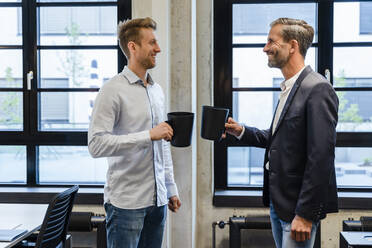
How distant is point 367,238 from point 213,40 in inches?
71.5

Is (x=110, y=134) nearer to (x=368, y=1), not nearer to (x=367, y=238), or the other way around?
(x=367, y=238)

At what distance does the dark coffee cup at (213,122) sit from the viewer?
1.95 meters

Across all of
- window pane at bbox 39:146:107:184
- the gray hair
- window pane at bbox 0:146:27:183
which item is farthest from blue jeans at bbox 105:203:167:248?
window pane at bbox 0:146:27:183

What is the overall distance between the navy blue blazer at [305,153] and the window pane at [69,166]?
1827mm

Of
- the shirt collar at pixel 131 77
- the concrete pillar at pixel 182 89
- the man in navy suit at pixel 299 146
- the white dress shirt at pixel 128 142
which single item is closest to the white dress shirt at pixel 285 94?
the man in navy suit at pixel 299 146

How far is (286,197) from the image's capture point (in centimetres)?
180

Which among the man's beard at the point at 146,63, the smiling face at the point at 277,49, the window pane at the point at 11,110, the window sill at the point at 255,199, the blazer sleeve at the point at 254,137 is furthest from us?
the window pane at the point at 11,110

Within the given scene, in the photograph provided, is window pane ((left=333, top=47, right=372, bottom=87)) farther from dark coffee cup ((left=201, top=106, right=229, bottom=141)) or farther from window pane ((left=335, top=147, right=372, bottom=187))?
dark coffee cup ((left=201, top=106, right=229, bottom=141))

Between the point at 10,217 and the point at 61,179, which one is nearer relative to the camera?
the point at 10,217

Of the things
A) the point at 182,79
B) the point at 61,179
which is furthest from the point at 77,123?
the point at 182,79

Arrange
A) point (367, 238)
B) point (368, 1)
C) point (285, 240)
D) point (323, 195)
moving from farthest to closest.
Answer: point (368, 1) → point (367, 238) → point (285, 240) → point (323, 195)

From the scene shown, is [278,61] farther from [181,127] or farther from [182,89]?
[182,89]

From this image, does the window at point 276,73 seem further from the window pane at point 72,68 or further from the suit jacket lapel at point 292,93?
the suit jacket lapel at point 292,93

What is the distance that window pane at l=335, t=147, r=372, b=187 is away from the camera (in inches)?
130
